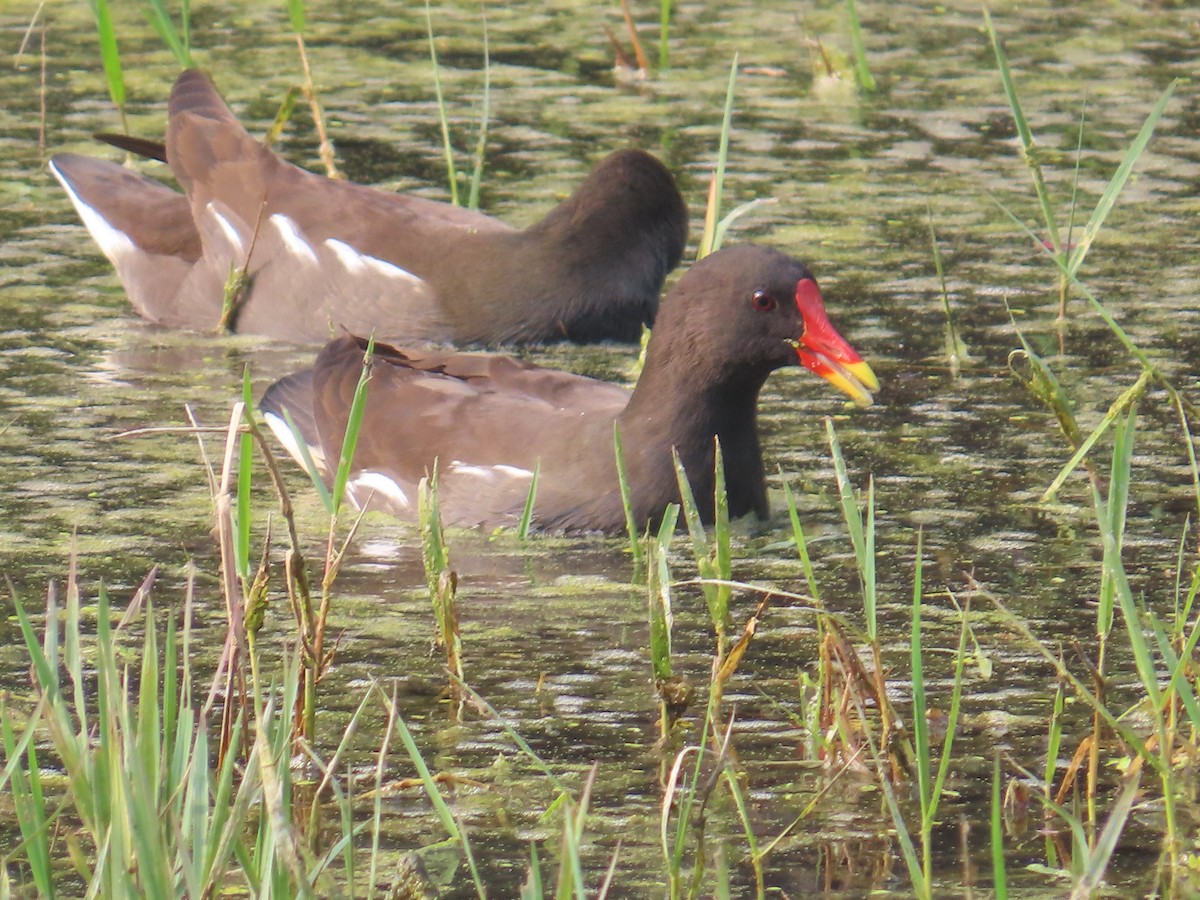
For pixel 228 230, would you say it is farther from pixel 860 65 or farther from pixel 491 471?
pixel 860 65

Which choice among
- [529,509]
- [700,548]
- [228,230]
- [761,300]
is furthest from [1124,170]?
[228,230]

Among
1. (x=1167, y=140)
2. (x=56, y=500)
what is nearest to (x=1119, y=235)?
(x=1167, y=140)

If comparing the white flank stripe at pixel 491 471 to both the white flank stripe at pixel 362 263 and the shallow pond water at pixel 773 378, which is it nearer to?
the shallow pond water at pixel 773 378

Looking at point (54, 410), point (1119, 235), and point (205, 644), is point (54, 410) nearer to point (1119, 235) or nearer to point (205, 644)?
point (205, 644)

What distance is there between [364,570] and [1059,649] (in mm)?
1728

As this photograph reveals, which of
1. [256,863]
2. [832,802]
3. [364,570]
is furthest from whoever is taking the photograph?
[364,570]

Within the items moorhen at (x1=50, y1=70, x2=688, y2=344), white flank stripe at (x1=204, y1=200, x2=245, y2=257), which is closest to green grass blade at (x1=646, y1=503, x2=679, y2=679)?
moorhen at (x1=50, y1=70, x2=688, y2=344)

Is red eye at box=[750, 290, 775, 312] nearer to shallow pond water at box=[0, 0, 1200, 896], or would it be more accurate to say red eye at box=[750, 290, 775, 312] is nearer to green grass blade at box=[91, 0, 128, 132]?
shallow pond water at box=[0, 0, 1200, 896]

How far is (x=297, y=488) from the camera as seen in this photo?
20.5 ft

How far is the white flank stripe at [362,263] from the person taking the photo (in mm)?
7738

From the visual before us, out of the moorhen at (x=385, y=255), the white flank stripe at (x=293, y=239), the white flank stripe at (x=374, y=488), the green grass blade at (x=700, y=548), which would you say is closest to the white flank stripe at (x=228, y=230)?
the moorhen at (x=385, y=255)

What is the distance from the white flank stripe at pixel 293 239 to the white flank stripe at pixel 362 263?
0.08 metres

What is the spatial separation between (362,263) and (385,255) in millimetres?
93

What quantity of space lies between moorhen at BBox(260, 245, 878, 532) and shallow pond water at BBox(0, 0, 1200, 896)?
0.12 metres
